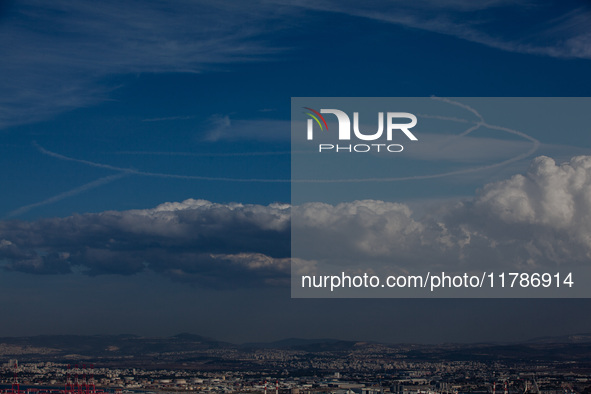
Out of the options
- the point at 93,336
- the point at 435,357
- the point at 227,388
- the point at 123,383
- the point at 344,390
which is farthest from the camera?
the point at 93,336

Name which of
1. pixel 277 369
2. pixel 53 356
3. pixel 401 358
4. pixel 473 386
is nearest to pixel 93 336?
pixel 53 356

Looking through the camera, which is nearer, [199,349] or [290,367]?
[290,367]

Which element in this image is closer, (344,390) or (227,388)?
(344,390)

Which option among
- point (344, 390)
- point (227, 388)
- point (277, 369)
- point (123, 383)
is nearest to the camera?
point (344, 390)

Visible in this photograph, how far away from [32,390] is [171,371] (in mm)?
13305

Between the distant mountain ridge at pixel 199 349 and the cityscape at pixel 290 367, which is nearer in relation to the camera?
the cityscape at pixel 290 367

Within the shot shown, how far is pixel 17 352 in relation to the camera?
49156mm

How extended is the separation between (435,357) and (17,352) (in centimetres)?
2605

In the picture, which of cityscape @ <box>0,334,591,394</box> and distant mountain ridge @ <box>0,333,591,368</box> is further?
distant mountain ridge @ <box>0,333,591,368</box>

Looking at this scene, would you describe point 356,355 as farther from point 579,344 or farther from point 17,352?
point 17,352

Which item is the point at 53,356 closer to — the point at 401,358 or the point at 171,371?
the point at 171,371

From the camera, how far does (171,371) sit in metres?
43.2

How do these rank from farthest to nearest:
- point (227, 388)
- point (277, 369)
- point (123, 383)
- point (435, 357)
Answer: point (435, 357), point (277, 369), point (123, 383), point (227, 388)

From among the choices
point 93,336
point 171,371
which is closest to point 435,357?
point 171,371
